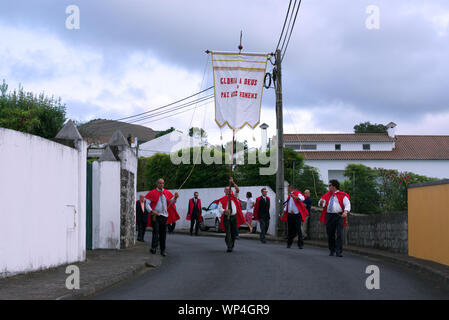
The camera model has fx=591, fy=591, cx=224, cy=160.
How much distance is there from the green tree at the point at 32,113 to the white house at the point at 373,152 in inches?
1167

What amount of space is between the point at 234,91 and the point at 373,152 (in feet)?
135

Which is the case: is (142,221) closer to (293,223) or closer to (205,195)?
(293,223)

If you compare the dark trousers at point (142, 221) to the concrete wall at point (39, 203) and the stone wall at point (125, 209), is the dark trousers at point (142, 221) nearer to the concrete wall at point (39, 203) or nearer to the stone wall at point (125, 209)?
the stone wall at point (125, 209)

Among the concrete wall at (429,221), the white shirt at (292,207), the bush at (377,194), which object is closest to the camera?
the concrete wall at (429,221)

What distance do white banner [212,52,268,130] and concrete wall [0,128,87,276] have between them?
5.92m

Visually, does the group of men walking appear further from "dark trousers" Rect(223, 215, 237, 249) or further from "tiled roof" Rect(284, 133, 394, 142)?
"tiled roof" Rect(284, 133, 394, 142)

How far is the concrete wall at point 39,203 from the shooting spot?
29.7ft

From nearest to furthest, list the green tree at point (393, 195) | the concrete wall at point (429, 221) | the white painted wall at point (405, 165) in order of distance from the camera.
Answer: the concrete wall at point (429, 221)
the green tree at point (393, 195)
the white painted wall at point (405, 165)

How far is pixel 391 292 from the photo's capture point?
8039 mm

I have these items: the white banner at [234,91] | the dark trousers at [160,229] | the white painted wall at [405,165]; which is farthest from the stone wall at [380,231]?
the white painted wall at [405,165]

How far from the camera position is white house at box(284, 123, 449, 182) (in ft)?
180

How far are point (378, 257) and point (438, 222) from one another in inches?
111

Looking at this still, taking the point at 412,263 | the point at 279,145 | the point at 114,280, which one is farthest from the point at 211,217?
the point at 114,280

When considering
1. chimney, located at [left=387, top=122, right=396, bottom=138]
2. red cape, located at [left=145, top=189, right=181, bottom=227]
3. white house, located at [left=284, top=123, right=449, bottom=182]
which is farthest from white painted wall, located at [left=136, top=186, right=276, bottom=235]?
→ chimney, located at [left=387, top=122, right=396, bottom=138]
